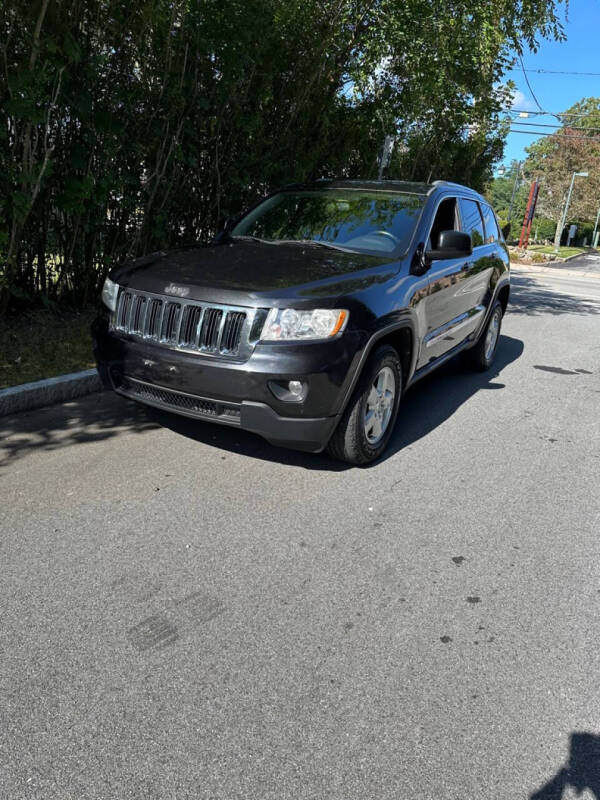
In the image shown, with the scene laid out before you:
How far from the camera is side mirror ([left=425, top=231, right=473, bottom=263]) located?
4.66 meters

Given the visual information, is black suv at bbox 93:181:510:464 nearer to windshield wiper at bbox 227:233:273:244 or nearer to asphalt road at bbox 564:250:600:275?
windshield wiper at bbox 227:233:273:244

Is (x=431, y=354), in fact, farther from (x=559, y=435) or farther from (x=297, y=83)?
(x=297, y=83)

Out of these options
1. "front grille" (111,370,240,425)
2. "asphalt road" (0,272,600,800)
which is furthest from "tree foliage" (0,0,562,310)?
"asphalt road" (0,272,600,800)

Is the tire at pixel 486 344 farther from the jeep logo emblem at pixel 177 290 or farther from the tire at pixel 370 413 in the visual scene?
the jeep logo emblem at pixel 177 290

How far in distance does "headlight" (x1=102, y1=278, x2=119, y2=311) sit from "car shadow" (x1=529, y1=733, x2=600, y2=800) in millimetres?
3433

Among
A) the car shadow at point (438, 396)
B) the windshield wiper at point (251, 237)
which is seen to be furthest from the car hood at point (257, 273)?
the car shadow at point (438, 396)

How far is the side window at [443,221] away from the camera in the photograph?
5012 millimetres

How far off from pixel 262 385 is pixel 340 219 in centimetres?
199

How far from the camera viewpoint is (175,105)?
21.7ft

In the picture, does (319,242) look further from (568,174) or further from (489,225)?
(568,174)

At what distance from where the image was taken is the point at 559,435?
5.32m

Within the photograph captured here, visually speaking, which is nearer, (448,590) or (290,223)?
(448,590)

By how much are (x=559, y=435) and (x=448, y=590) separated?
2.74 m

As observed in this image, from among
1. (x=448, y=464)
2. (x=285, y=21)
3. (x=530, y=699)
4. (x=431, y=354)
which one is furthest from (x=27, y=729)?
(x=285, y=21)
